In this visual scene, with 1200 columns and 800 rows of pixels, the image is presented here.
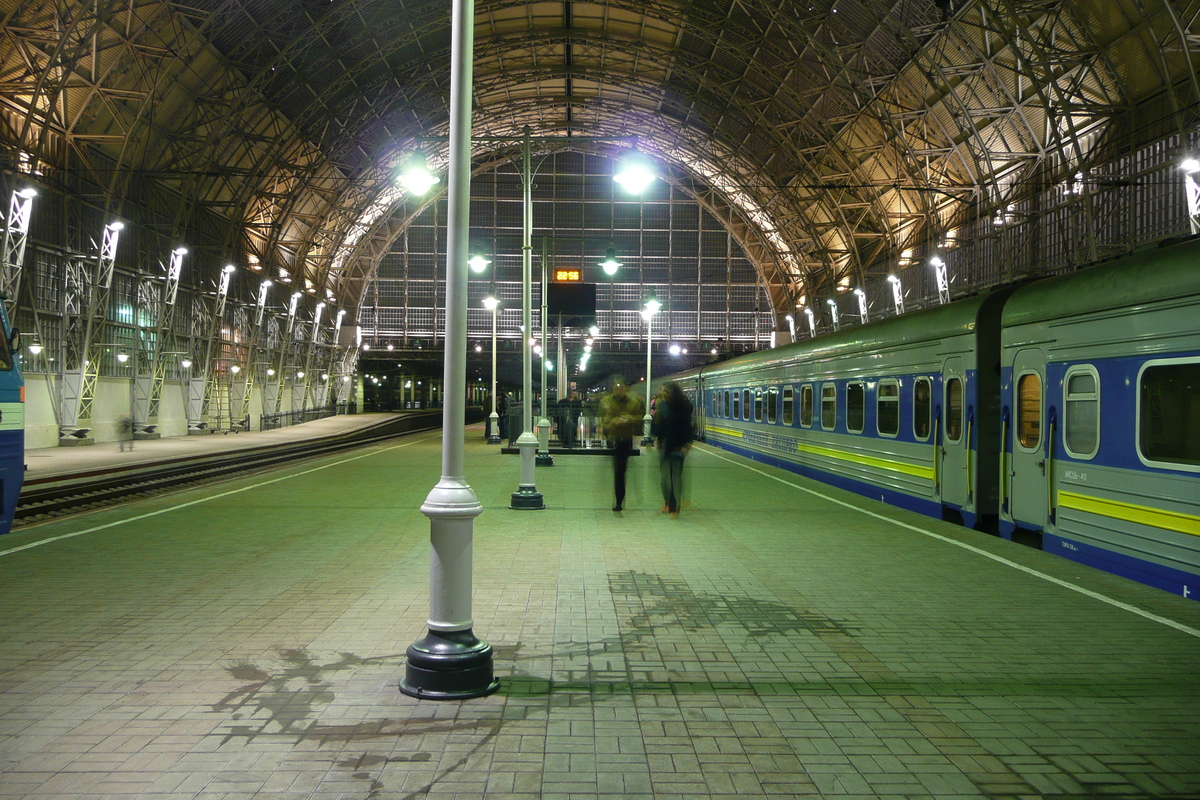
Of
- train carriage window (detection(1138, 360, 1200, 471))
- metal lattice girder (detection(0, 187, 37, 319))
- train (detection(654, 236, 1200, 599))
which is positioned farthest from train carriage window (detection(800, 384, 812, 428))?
metal lattice girder (detection(0, 187, 37, 319))

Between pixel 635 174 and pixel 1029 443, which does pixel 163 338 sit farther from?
pixel 1029 443

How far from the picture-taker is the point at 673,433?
12742mm

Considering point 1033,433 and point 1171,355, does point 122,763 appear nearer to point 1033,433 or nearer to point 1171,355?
point 1171,355

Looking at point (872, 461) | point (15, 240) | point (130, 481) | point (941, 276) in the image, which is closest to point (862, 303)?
point (941, 276)

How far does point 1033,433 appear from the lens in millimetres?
Result: 10109

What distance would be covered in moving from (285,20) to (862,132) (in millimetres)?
26532

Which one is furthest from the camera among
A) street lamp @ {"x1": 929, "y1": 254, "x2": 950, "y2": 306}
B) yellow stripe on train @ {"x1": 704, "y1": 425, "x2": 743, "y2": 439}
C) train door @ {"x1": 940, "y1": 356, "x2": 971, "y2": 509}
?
street lamp @ {"x1": 929, "y1": 254, "x2": 950, "y2": 306}

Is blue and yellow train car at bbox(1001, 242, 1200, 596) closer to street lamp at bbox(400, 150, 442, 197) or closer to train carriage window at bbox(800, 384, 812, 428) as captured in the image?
street lamp at bbox(400, 150, 442, 197)

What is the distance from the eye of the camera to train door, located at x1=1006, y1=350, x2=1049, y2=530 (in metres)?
9.88

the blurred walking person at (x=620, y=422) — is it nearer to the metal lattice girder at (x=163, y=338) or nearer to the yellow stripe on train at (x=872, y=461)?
the yellow stripe on train at (x=872, y=461)

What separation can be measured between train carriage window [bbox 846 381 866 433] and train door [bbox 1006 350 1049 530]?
18.0ft

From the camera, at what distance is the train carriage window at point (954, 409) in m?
12.2

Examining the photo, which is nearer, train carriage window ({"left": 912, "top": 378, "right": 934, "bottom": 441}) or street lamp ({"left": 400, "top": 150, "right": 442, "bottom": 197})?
street lamp ({"left": 400, "top": 150, "right": 442, "bottom": 197})

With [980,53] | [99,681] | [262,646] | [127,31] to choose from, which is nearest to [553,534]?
[262,646]
